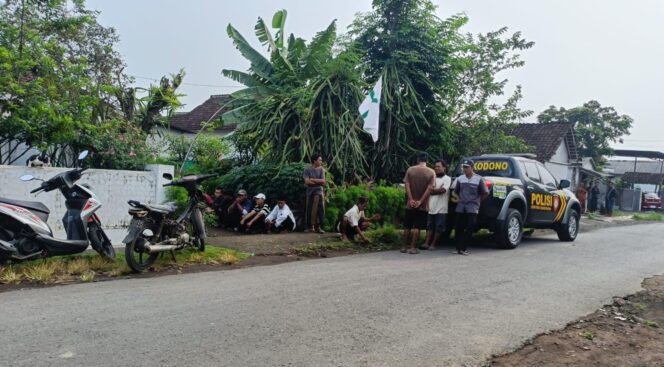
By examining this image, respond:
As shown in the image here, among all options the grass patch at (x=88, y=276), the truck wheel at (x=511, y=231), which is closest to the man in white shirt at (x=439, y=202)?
the truck wheel at (x=511, y=231)

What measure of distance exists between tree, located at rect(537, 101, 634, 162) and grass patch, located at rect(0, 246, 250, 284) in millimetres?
38074

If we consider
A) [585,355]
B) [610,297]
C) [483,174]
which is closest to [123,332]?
[585,355]

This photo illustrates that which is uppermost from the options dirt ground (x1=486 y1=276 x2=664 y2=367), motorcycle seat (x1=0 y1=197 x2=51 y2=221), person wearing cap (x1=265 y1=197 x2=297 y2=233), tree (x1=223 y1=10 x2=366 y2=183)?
tree (x1=223 y1=10 x2=366 y2=183)

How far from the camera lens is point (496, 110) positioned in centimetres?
1953

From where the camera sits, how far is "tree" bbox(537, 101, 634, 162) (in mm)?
40906

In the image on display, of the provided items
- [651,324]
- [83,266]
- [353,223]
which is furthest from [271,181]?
[651,324]

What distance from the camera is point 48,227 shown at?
22.3 ft

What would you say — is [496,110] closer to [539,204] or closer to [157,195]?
[539,204]

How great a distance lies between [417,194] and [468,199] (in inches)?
35.0

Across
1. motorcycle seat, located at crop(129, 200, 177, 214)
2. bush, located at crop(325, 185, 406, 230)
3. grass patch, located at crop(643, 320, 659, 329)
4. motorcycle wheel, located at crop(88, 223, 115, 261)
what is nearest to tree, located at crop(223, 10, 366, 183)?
bush, located at crop(325, 185, 406, 230)

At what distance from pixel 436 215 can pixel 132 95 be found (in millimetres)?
10570

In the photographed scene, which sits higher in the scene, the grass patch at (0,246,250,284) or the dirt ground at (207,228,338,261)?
the dirt ground at (207,228,338,261)

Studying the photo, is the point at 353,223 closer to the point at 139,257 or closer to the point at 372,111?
the point at 372,111

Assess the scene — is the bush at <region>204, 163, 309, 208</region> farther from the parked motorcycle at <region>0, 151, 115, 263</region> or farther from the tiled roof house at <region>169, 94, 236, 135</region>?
the tiled roof house at <region>169, 94, 236, 135</region>
